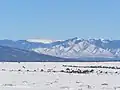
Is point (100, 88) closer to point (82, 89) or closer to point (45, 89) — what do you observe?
point (82, 89)

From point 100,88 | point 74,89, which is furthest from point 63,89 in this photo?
point 100,88

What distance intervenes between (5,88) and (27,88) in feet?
6.16

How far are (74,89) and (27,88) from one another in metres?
4.04

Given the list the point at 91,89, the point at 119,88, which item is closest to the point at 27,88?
the point at 91,89

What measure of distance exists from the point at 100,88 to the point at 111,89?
1186mm

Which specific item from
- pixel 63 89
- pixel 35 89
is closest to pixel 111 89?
pixel 63 89

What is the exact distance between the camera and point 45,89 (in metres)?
36.7

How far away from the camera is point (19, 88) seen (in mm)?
37375

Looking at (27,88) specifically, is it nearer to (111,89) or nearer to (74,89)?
(74,89)

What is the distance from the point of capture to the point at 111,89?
37.4 meters

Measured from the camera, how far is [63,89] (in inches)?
1444

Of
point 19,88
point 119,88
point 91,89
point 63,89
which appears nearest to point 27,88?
point 19,88

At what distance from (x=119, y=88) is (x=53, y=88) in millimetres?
5858

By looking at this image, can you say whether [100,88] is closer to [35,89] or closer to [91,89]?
[91,89]
